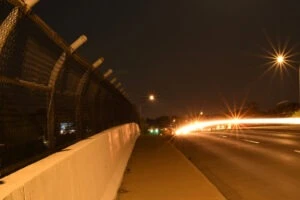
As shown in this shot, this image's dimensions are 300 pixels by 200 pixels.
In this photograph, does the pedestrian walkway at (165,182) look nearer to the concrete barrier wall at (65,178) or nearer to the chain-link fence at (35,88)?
the concrete barrier wall at (65,178)

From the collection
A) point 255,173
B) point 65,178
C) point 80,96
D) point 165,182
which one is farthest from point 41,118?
point 255,173

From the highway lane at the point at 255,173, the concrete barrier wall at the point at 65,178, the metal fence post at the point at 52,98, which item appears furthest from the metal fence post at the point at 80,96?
the highway lane at the point at 255,173

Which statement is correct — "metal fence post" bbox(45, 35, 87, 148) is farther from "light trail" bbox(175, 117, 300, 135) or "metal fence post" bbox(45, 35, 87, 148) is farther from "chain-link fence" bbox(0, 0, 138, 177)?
"light trail" bbox(175, 117, 300, 135)

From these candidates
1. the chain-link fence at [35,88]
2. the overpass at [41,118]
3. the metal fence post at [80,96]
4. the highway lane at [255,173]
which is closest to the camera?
the overpass at [41,118]

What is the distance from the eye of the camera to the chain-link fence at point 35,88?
183 inches

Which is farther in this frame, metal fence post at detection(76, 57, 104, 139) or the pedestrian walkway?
metal fence post at detection(76, 57, 104, 139)

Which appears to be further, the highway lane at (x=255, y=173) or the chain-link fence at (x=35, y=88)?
the highway lane at (x=255, y=173)

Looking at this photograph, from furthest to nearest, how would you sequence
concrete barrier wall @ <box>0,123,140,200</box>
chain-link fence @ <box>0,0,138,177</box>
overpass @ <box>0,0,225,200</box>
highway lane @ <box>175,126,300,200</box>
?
highway lane @ <box>175,126,300,200</box> < chain-link fence @ <box>0,0,138,177</box> < overpass @ <box>0,0,225,200</box> < concrete barrier wall @ <box>0,123,140,200</box>

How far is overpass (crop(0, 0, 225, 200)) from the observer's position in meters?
4.29

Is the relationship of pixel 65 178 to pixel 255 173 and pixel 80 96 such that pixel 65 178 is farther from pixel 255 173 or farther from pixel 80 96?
pixel 255 173

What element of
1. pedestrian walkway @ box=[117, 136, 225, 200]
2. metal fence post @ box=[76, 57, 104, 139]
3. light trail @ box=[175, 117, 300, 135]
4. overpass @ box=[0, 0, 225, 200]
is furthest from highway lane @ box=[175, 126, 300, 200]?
light trail @ box=[175, 117, 300, 135]

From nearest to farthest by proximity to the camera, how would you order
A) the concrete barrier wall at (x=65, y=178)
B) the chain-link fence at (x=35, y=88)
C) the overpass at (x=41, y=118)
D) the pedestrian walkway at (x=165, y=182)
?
1. the concrete barrier wall at (x=65, y=178)
2. the overpass at (x=41, y=118)
3. the chain-link fence at (x=35, y=88)
4. the pedestrian walkway at (x=165, y=182)

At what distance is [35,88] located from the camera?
6008mm

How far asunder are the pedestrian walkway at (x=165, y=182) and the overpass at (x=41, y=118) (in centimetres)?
70
